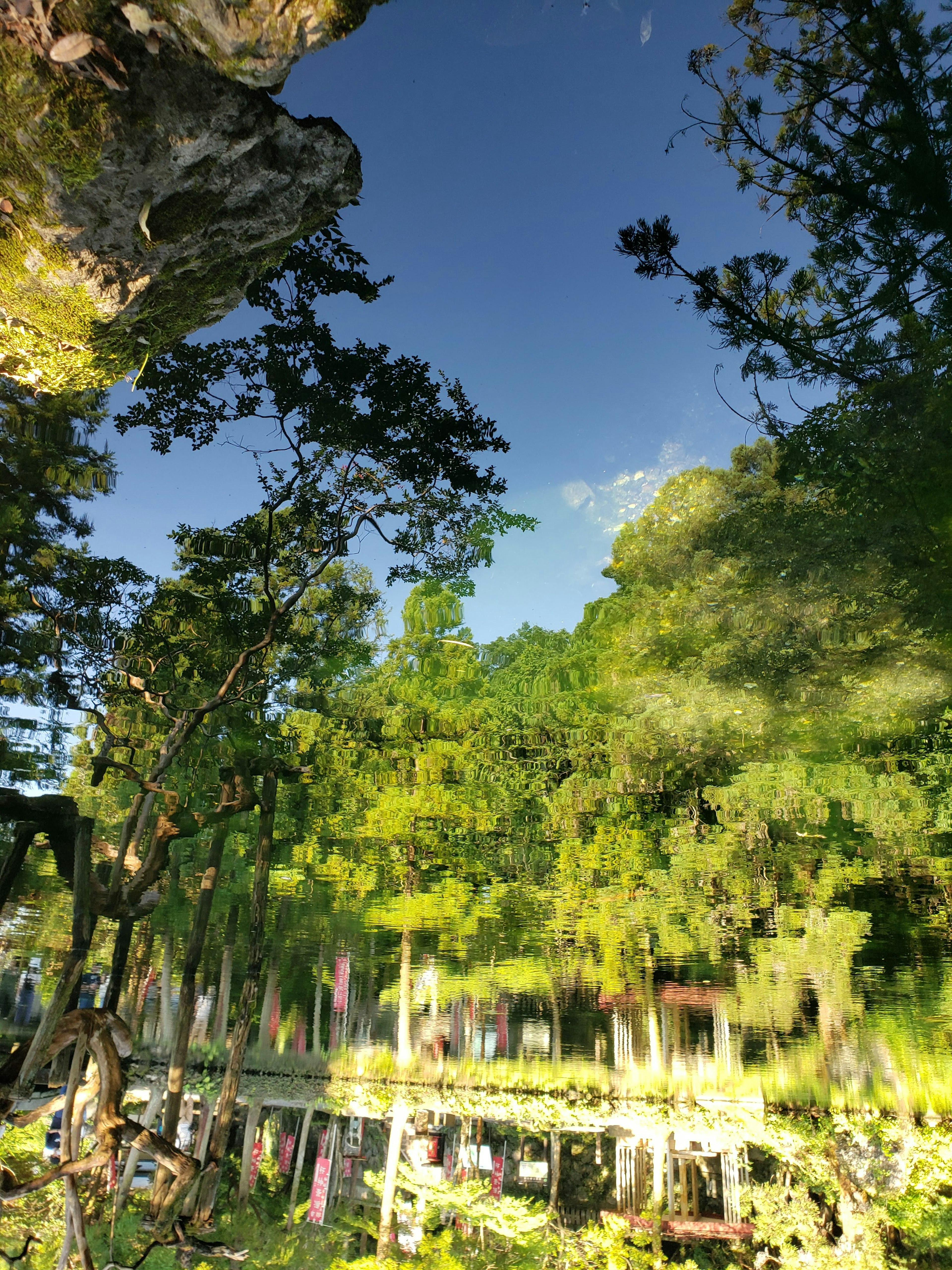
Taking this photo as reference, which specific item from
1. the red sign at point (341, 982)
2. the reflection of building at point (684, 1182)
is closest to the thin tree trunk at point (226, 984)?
the red sign at point (341, 982)

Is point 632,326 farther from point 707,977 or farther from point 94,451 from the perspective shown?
point 707,977

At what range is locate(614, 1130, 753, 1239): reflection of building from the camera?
16.2 metres

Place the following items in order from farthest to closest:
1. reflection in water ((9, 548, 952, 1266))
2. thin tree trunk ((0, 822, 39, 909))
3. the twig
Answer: reflection in water ((9, 548, 952, 1266)), thin tree trunk ((0, 822, 39, 909)), the twig

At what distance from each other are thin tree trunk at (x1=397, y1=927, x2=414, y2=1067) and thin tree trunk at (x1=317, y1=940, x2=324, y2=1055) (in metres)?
1.17

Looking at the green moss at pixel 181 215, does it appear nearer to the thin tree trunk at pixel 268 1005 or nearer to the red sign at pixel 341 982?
the thin tree trunk at pixel 268 1005

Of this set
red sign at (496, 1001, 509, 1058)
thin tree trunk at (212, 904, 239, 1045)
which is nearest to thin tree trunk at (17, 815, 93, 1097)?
thin tree trunk at (212, 904, 239, 1045)

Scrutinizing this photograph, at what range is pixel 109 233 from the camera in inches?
85.4

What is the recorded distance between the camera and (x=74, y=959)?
2900 millimetres

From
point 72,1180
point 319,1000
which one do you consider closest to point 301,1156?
point 319,1000

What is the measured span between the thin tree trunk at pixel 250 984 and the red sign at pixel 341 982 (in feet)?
11.8

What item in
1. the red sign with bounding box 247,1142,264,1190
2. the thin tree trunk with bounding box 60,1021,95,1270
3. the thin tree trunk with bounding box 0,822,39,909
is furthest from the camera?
the red sign with bounding box 247,1142,264,1190

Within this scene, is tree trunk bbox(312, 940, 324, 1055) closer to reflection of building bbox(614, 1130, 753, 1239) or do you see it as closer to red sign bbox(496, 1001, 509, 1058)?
red sign bbox(496, 1001, 509, 1058)

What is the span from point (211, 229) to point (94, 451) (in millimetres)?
1977

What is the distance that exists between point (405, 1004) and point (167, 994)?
435 centimetres
